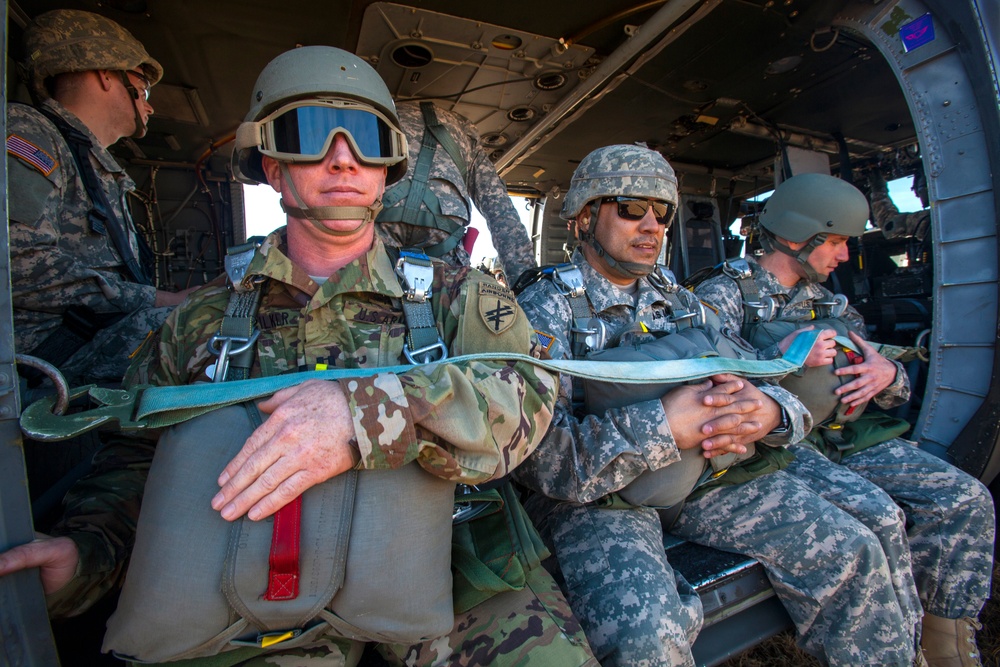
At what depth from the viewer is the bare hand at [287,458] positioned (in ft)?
3.36

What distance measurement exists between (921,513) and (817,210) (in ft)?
5.39

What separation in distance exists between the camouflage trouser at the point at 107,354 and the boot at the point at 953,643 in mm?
3272

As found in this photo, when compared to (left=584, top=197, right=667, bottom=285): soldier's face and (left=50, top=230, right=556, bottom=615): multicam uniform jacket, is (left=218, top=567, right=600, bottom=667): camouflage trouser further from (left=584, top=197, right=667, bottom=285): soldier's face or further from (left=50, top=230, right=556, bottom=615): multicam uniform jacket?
(left=584, top=197, right=667, bottom=285): soldier's face

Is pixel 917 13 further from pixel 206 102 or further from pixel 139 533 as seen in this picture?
pixel 206 102

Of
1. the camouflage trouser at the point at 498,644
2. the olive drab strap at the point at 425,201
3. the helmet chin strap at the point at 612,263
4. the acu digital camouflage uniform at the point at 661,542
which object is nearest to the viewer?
the camouflage trouser at the point at 498,644

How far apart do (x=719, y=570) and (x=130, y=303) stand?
7.93ft

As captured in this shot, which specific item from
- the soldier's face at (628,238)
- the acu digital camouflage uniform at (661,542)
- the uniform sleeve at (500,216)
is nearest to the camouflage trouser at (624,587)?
the acu digital camouflage uniform at (661,542)

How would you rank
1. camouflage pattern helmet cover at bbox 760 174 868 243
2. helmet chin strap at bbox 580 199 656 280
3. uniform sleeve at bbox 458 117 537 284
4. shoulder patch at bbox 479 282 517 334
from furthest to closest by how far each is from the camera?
uniform sleeve at bbox 458 117 537 284
camouflage pattern helmet cover at bbox 760 174 868 243
helmet chin strap at bbox 580 199 656 280
shoulder patch at bbox 479 282 517 334

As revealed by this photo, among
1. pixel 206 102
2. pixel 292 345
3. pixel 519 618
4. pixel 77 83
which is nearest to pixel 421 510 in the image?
pixel 519 618

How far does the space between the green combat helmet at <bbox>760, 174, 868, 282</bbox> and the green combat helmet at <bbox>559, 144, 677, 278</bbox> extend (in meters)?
1.05

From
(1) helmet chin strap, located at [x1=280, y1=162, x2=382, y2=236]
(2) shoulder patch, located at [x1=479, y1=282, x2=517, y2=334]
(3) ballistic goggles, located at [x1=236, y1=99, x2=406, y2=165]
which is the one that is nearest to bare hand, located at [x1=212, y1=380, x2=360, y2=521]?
(2) shoulder patch, located at [x1=479, y1=282, x2=517, y2=334]

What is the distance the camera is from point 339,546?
1.03 meters

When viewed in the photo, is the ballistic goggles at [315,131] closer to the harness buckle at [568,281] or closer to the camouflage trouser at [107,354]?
the harness buckle at [568,281]

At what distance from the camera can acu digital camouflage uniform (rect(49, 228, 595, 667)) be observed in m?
1.14
